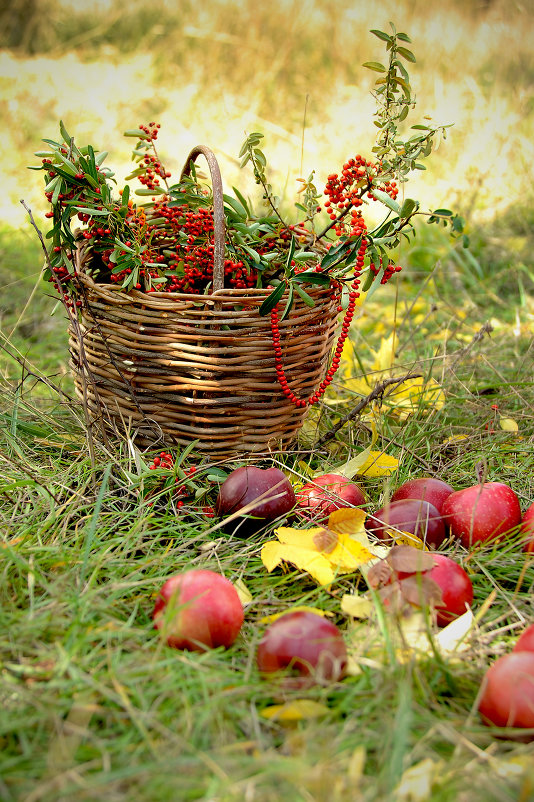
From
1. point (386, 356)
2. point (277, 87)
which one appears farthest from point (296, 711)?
point (277, 87)

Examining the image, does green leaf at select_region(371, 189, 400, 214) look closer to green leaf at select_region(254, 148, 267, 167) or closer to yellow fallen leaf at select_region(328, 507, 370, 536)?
green leaf at select_region(254, 148, 267, 167)

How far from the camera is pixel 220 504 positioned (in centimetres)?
135

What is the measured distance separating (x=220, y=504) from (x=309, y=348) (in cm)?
42

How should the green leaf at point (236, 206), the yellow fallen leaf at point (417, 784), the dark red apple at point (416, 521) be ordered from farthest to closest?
the green leaf at point (236, 206) → the dark red apple at point (416, 521) → the yellow fallen leaf at point (417, 784)

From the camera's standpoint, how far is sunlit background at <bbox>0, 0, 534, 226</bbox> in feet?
13.5

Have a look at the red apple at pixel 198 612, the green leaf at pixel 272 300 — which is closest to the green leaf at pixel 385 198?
the green leaf at pixel 272 300

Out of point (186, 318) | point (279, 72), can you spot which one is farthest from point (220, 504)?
point (279, 72)

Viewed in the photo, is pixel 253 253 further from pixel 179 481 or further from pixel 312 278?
pixel 179 481

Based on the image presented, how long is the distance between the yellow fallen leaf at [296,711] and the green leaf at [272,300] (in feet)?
2.50

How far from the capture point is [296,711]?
2.92 feet

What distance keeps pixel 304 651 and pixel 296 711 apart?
3.3 inches

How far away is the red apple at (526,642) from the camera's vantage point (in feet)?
3.21

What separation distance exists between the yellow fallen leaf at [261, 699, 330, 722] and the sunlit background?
3339mm

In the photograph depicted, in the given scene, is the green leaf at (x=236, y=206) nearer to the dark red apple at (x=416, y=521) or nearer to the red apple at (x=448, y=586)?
the dark red apple at (x=416, y=521)
